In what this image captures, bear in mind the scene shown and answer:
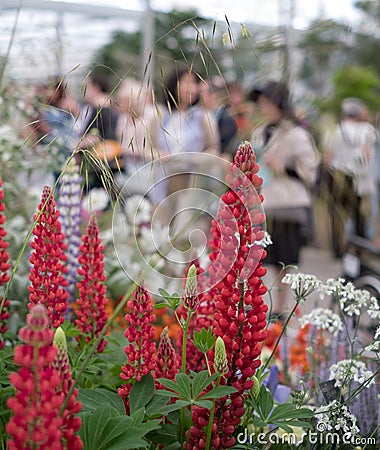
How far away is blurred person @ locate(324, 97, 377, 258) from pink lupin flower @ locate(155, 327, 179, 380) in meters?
0.52

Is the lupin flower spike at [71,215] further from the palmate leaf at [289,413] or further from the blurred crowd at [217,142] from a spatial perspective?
the palmate leaf at [289,413]

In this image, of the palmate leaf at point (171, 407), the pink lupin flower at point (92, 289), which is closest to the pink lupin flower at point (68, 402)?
the palmate leaf at point (171, 407)

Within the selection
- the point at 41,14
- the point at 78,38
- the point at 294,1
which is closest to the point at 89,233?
the point at 294,1

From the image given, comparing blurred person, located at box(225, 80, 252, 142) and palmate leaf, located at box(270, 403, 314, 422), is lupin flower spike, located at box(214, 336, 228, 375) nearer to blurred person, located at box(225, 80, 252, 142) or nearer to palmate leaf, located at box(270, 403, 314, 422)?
palmate leaf, located at box(270, 403, 314, 422)

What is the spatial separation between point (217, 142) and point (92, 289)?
2.09 meters

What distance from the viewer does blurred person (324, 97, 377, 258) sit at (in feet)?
4.98

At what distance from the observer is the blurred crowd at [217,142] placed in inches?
38.9

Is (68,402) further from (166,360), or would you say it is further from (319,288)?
(319,288)

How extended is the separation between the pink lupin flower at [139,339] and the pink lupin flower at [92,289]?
174mm

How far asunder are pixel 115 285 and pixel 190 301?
1318 millimetres

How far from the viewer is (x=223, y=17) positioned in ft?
2.96

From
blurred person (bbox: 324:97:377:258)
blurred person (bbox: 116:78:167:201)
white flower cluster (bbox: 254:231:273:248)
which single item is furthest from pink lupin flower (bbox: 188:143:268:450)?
blurred person (bbox: 324:97:377:258)

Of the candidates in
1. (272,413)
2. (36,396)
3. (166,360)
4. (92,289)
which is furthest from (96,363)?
(36,396)

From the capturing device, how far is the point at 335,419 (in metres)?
0.96
